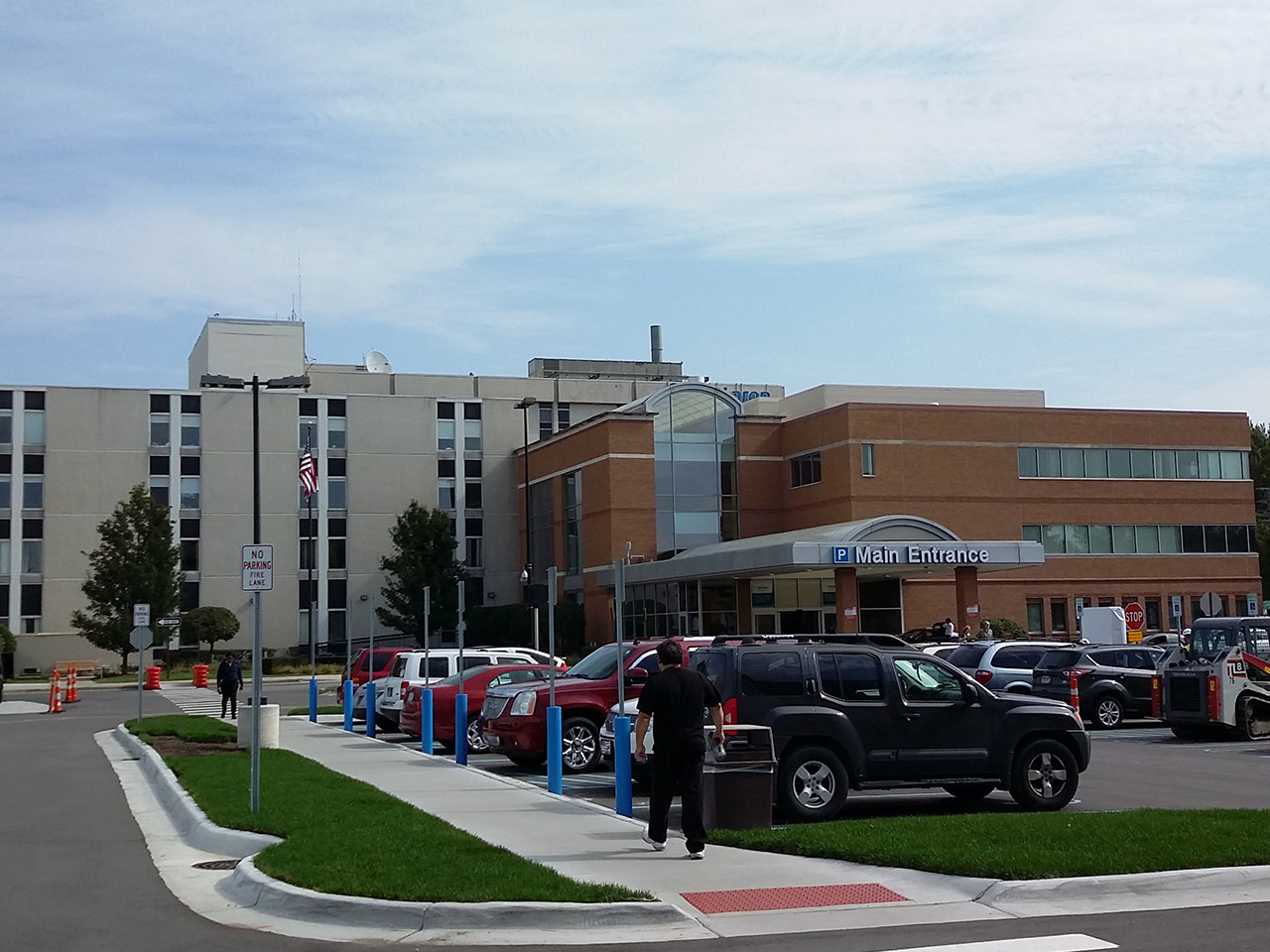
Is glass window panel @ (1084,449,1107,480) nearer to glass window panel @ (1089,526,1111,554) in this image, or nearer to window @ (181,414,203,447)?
glass window panel @ (1089,526,1111,554)

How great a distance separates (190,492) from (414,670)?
173 feet

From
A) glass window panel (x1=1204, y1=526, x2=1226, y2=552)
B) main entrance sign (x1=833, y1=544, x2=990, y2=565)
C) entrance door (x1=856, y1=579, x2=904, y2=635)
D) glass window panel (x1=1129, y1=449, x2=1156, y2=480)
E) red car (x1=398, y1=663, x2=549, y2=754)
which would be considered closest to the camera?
red car (x1=398, y1=663, x2=549, y2=754)

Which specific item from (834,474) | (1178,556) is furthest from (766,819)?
(1178,556)

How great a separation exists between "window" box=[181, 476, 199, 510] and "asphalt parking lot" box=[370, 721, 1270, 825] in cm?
5638

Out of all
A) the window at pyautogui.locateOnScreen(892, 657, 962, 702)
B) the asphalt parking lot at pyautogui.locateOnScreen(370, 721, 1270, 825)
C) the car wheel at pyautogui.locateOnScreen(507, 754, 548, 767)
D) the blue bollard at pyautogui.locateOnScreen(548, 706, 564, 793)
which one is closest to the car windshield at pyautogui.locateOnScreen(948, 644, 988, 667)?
the asphalt parking lot at pyautogui.locateOnScreen(370, 721, 1270, 825)

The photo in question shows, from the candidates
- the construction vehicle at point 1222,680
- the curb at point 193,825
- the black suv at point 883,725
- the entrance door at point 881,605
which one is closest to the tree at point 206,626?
the entrance door at point 881,605

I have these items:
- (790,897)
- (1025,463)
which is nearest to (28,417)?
(1025,463)

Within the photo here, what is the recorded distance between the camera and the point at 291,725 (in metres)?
30.1

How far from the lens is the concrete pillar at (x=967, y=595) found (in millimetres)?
50125

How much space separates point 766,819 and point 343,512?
67.9 metres

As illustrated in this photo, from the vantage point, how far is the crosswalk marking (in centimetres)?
847

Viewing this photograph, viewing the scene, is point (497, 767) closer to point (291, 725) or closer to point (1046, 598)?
point (291, 725)

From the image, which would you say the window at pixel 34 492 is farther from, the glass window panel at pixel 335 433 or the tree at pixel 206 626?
the glass window panel at pixel 335 433

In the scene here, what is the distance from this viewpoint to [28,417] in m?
74.2
